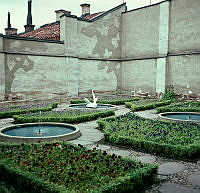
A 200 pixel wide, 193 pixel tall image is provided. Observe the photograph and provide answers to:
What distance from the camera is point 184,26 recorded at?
17.5 m

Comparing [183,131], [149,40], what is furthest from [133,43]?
[183,131]

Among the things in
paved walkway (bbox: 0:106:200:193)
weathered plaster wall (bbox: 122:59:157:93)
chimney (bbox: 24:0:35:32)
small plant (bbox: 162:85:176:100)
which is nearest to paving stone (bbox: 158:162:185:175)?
paved walkway (bbox: 0:106:200:193)

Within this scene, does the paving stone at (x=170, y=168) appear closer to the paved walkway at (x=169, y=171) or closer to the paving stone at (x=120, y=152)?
the paved walkway at (x=169, y=171)

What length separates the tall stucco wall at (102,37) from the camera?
1909 centimetres

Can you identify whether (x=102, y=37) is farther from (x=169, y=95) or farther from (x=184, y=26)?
(x=169, y=95)

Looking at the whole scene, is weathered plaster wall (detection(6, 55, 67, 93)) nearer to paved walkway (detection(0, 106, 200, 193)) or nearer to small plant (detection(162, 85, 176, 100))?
small plant (detection(162, 85, 176, 100))

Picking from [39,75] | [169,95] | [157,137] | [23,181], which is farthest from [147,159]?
[169,95]

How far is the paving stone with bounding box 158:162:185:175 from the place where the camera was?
4.76 meters

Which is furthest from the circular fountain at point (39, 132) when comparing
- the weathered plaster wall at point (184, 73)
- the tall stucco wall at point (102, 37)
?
the weathered plaster wall at point (184, 73)

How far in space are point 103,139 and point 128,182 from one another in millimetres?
3538

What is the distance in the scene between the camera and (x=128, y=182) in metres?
3.78

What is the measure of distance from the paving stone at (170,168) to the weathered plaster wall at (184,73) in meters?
12.7

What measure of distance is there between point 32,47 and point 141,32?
9.10 metres

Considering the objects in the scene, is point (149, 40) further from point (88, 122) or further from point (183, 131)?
point (183, 131)
